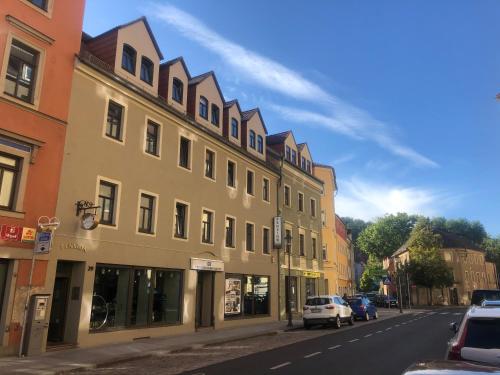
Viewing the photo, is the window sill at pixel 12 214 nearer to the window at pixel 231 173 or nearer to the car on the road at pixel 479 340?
the car on the road at pixel 479 340

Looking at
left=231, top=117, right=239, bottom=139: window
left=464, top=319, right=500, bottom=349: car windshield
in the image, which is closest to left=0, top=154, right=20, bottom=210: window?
left=464, top=319, right=500, bottom=349: car windshield

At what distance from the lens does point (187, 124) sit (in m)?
21.3

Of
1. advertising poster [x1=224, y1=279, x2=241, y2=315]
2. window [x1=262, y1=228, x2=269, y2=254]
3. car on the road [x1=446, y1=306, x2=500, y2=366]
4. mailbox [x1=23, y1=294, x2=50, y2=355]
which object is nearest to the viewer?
car on the road [x1=446, y1=306, x2=500, y2=366]

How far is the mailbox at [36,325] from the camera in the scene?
12.7 metres

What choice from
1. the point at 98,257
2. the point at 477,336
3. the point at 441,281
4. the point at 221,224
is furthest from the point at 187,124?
the point at 441,281

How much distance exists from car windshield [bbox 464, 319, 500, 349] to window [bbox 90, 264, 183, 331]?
13040 mm

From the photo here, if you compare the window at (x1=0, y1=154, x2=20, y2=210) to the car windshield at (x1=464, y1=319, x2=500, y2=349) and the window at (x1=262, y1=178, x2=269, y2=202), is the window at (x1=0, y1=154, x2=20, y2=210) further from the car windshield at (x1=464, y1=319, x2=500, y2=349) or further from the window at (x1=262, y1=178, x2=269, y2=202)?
the window at (x1=262, y1=178, x2=269, y2=202)

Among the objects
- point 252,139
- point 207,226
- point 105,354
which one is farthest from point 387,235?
point 105,354

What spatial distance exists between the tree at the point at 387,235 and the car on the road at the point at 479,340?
299 ft

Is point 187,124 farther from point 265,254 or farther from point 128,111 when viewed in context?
point 265,254

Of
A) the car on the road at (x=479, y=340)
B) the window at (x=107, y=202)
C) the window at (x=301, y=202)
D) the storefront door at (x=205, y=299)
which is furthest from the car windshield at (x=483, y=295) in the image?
the window at (x=107, y=202)

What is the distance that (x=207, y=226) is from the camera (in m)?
22.7

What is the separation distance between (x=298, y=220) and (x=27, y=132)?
74.7 feet

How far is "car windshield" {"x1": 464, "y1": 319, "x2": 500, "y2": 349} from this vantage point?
5.87 metres
